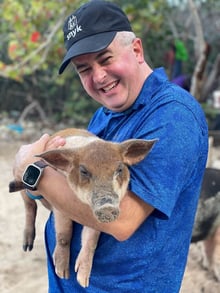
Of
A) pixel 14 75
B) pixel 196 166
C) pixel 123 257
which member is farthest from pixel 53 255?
pixel 14 75

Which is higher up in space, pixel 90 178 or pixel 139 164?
pixel 139 164

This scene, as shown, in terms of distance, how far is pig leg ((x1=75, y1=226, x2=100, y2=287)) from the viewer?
80.1 inches

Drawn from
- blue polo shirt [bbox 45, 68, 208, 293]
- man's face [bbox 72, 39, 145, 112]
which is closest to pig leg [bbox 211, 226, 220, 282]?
blue polo shirt [bbox 45, 68, 208, 293]

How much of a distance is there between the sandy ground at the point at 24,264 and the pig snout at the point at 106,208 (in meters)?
2.43

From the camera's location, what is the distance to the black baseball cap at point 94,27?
77.0 inches

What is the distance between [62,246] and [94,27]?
3.21 feet

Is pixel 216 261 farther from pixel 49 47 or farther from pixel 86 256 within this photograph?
pixel 49 47

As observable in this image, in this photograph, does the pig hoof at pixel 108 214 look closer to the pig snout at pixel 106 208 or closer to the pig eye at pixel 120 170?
the pig snout at pixel 106 208

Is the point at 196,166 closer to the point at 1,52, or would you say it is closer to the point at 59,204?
the point at 59,204

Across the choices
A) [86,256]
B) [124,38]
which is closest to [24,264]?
[86,256]

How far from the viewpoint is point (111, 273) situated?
202cm

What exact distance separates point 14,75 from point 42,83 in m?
3.41

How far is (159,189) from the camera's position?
1.74m

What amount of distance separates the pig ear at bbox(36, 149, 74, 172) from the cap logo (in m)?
0.48
